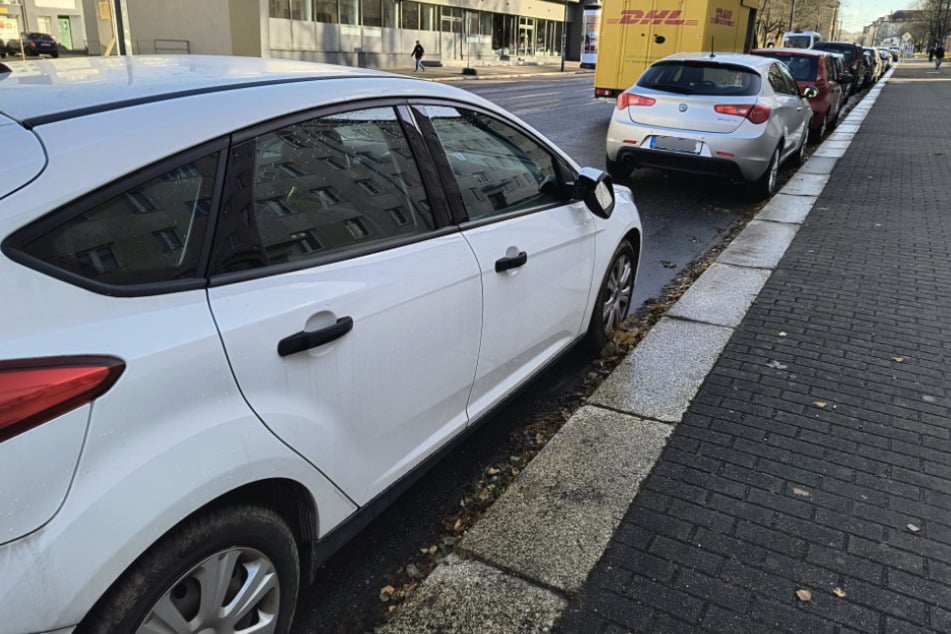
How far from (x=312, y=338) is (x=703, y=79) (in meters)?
8.04

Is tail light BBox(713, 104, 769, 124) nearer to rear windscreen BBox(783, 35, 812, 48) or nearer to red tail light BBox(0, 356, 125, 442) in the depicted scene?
red tail light BBox(0, 356, 125, 442)

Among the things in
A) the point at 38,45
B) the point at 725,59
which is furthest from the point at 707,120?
the point at 38,45

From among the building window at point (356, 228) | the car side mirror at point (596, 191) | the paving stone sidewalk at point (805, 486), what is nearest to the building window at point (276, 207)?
the building window at point (356, 228)

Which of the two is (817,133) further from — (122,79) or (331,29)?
(331,29)

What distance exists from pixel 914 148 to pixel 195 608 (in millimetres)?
16498

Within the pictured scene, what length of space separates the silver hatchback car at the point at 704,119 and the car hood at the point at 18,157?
780 cm

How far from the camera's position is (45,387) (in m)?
1.46

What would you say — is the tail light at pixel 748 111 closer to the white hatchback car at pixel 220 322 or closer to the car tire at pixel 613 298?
the car tire at pixel 613 298

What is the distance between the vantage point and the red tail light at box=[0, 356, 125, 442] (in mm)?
1426

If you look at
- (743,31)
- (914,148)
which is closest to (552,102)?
(743,31)

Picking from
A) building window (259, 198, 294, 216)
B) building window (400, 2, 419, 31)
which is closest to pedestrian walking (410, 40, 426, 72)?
building window (400, 2, 419, 31)

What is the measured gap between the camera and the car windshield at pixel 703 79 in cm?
866

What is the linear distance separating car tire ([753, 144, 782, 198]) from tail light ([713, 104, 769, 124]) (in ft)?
2.50

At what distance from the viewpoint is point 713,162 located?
855 centimetres
